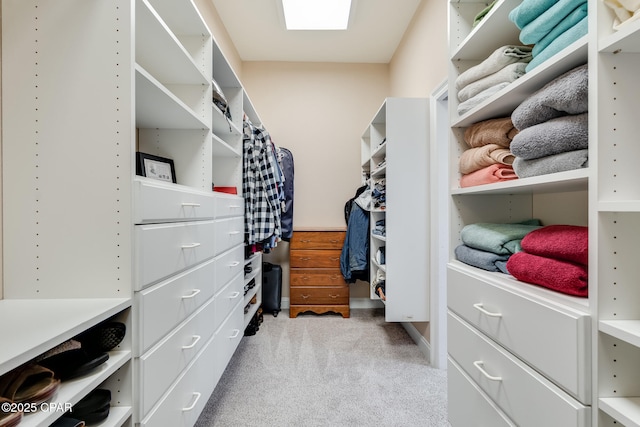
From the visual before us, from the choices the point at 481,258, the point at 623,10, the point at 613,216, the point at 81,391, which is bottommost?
the point at 81,391

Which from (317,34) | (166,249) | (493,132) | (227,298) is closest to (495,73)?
(493,132)

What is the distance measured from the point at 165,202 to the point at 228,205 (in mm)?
752

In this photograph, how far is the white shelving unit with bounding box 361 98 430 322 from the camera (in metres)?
2.18

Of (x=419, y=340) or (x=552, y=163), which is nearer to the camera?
(x=552, y=163)

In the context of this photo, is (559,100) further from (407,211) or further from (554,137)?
(407,211)

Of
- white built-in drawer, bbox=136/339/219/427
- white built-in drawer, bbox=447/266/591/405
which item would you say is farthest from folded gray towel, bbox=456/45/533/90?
white built-in drawer, bbox=136/339/219/427

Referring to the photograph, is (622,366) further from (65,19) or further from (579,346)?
(65,19)

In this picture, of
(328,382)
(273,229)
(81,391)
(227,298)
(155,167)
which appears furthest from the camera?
(273,229)

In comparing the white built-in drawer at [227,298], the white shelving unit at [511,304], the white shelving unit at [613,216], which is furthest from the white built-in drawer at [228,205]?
the white shelving unit at [613,216]

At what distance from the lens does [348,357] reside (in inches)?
86.5

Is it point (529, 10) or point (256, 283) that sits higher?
point (529, 10)

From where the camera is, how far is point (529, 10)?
842 millimetres

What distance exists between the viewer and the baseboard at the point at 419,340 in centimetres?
A: 219

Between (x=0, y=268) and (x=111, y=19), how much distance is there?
78cm
